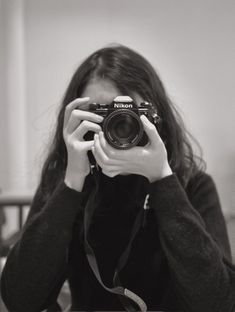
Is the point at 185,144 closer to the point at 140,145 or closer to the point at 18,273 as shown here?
the point at 140,145

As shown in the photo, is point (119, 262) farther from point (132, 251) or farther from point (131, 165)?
point (131, 165)

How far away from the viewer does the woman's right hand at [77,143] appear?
0.54 metres

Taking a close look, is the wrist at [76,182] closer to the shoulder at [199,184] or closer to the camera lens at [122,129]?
the camera lens at [122,129]

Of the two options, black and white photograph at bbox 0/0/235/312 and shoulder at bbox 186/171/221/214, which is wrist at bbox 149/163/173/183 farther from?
shoulder at bbox 186/171/221/214

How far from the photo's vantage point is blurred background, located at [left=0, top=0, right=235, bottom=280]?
66 cm

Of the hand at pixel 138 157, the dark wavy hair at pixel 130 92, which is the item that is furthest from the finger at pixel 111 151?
the dark wavy hair at pixel 130 92

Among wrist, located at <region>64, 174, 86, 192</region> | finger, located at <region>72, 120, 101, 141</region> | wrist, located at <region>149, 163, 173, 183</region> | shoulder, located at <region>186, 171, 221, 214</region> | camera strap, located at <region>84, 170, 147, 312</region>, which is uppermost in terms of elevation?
finger, located at <region>72, 120, 101, 141</region>

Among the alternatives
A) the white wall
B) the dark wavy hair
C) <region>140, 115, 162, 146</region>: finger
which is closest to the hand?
<region>140, 115, 162, 146</region>: finger

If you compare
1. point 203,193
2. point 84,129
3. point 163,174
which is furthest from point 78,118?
point 203,193

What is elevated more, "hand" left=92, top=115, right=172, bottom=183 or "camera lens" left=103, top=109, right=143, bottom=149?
"camera lens" left=103, top=109, right=143, bottom=149

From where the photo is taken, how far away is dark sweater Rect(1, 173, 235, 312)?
495 mm

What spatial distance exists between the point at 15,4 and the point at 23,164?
0.43 metres

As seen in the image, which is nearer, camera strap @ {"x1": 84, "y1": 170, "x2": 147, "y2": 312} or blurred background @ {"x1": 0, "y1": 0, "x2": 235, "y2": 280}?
camera strap @ {"x1": 84, "y1": 170, "x2": 147, "y2": 312}

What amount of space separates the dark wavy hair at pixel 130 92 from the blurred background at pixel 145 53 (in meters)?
0.07
